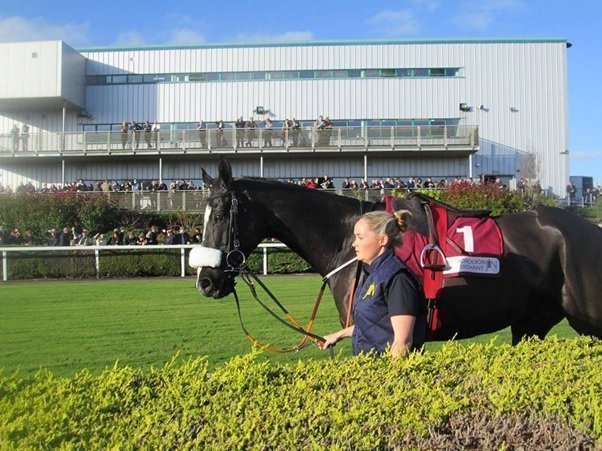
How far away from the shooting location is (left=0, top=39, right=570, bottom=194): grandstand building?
30062 mm

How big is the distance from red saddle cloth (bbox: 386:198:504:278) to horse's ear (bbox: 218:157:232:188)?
1.07 m

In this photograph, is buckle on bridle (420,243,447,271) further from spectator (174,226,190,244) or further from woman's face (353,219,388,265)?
spectator (174,226,190,244)

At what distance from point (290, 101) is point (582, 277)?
29.7 m

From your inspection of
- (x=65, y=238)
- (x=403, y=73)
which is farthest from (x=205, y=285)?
(x=403, y=73)

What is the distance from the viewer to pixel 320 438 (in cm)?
199

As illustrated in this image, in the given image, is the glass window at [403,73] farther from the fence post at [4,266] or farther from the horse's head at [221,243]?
the horse's head at [221,243]

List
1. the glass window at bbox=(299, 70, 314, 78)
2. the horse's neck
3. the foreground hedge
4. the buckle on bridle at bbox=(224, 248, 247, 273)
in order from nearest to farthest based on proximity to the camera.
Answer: the foreground hedge < the buckle on bridle at bbox=(224, 248, 247, 273) < the horse's neck < the glass window at bbox=(299, 70, 314, 78)

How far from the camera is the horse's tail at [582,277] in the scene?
12.5ft

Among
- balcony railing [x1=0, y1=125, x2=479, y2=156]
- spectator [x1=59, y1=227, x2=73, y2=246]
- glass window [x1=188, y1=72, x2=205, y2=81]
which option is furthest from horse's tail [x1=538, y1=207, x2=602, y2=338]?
glass window [x1=188, y1=72, x2=205, y2=81]

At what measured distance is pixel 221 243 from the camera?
3.89 meters

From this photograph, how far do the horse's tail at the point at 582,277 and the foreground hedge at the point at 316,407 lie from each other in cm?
120

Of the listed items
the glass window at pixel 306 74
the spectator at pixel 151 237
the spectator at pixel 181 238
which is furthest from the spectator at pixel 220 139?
the spectator at pixel 181 238

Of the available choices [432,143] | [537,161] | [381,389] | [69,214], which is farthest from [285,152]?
[381,389]

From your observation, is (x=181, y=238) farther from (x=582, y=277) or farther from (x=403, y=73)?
(x=403, y=73)
